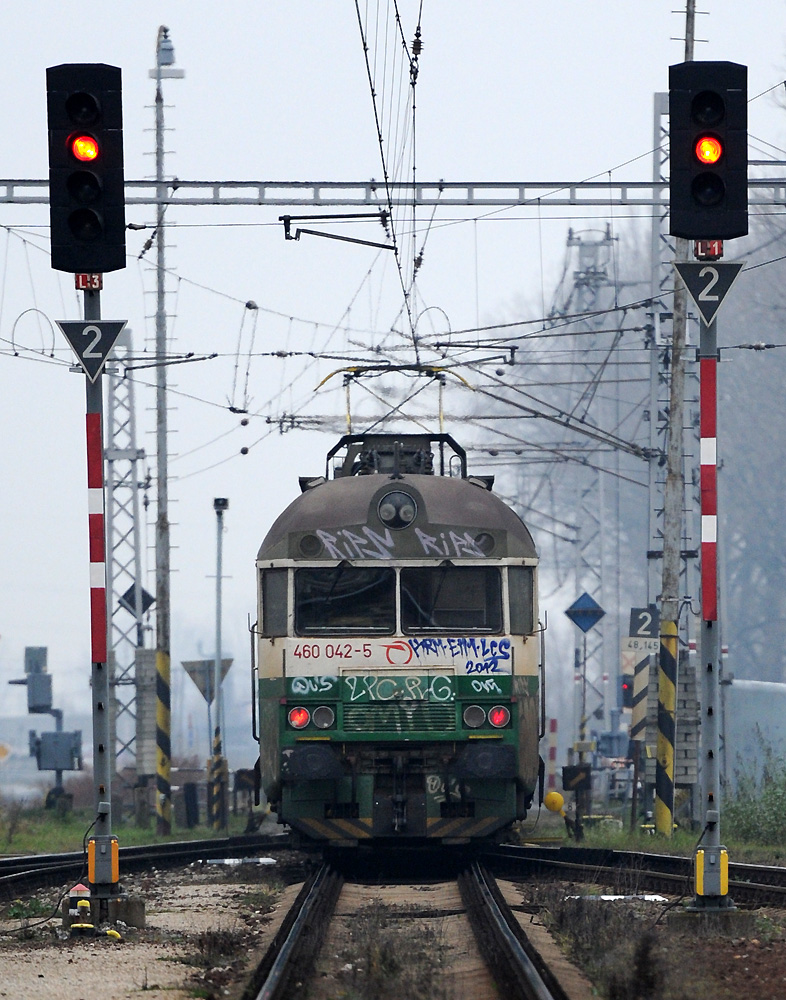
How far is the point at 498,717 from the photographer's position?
15.3m

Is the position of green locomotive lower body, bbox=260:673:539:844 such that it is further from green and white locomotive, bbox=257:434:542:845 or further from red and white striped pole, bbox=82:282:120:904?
red and white striped pole, bbox=82:282:120:904

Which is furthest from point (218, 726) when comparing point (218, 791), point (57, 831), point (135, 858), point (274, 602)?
point (274, 602)

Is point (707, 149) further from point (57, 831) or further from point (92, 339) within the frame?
point (57, 831)

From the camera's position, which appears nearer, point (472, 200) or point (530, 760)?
point (530, 760)

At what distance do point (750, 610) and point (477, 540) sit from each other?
180 feet

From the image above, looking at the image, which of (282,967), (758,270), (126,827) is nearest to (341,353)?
(126,827)

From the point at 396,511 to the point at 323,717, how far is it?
6.35ft

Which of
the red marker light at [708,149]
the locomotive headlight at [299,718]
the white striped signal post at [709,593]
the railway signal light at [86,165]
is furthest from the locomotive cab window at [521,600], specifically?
the railway signal light at [86,165]

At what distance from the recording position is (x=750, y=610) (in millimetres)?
69062

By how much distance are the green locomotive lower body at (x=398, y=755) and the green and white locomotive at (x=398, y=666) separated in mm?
12

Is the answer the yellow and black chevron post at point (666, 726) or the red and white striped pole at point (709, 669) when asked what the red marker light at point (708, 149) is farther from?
the yellow and black chevron post at point (666, 726)

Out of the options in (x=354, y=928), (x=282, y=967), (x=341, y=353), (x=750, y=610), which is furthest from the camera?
(x=750, y=610)

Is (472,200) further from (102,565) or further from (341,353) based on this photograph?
(102,565)

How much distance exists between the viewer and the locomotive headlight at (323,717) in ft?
50.0
